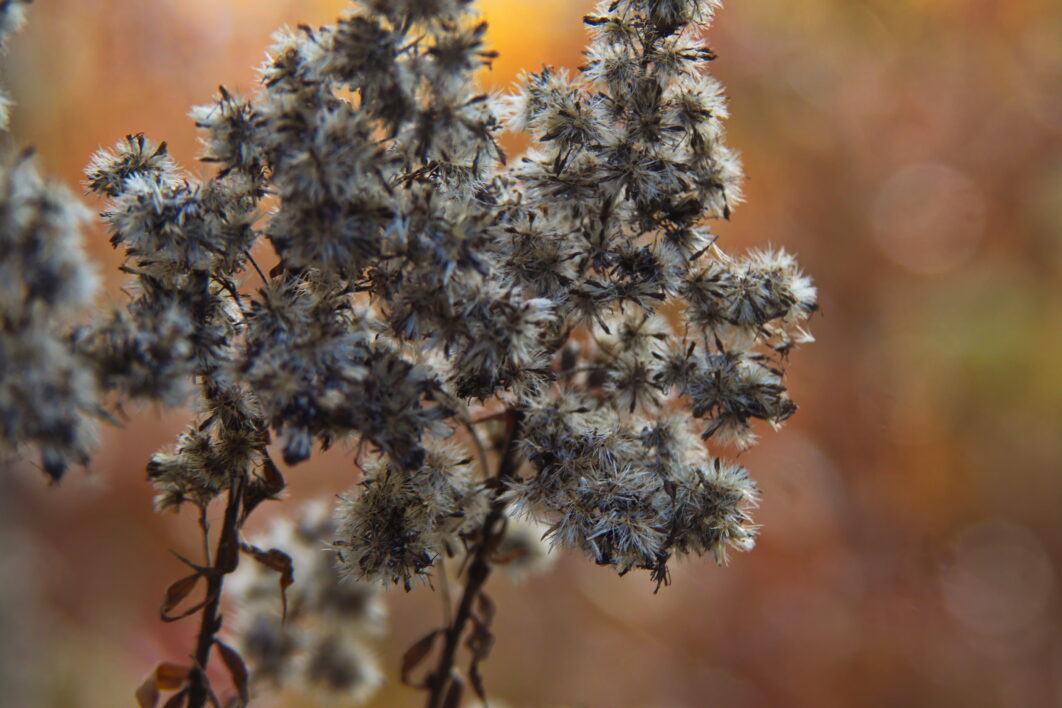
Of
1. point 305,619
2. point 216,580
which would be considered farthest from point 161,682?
point 305,619

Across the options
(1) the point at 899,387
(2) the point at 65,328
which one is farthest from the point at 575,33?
(2) the point at 65,328

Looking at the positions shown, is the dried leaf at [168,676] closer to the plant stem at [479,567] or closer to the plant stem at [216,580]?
the plant stem at [216,580]

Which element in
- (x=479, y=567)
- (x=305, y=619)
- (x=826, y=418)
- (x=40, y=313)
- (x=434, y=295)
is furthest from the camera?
(x=826, y=418)

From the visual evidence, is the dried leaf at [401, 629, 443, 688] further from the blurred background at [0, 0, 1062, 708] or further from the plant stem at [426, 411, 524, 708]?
the blurred background at [0, 0, 1062, 708]

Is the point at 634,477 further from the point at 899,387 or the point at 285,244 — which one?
the point at 899,387

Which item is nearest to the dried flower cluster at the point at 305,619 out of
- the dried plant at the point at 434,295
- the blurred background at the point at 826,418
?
the dried plant at the point at 434,295

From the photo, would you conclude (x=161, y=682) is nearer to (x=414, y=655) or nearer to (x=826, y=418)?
(x=414, y=655)

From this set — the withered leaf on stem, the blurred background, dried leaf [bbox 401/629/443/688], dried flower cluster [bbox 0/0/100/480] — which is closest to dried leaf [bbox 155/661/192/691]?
the withered leaf on stem
